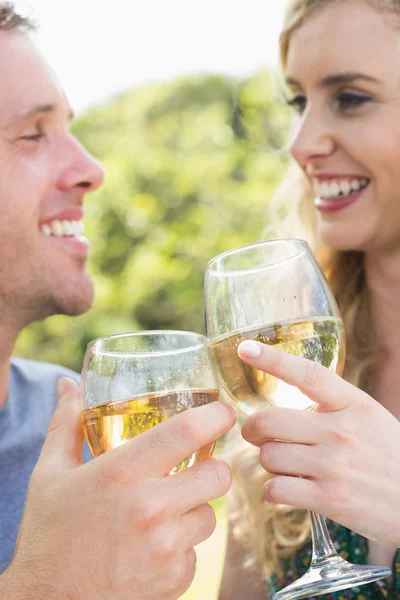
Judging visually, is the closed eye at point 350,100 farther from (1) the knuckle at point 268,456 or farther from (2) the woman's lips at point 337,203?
(1) the knuckle at point 268,456

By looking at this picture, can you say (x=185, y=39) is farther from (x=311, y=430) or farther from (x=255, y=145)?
(x=311, y=430)

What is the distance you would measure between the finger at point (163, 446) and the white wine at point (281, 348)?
0.16m

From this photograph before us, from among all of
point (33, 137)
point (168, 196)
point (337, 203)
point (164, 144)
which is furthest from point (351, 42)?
point (164, 144)

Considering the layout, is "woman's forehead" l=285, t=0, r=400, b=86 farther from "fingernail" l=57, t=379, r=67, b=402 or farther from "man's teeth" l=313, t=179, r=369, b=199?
"fingernail" l=57, t=379, r=67, b=402

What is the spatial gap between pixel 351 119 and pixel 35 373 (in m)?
1.65

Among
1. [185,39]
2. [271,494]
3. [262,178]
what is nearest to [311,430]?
[271,494]

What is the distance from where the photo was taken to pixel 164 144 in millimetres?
10070

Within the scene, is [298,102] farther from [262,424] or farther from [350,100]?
[262,424]

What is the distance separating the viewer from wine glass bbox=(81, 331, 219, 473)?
154 cm

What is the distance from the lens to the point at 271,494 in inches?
62.2

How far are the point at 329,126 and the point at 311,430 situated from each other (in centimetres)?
150

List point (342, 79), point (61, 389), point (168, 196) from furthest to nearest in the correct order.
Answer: point (168, 196) → point (342, 79) → point (61, 389)

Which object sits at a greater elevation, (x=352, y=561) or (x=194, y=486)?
(x=194, y=486)

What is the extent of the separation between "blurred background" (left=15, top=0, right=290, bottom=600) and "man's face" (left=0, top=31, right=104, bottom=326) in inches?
235
